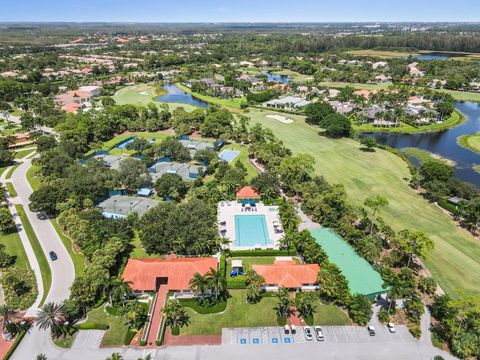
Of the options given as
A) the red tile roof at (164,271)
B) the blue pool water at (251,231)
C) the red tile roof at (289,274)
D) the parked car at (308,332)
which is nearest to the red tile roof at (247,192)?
the blue pool water at (251,231)

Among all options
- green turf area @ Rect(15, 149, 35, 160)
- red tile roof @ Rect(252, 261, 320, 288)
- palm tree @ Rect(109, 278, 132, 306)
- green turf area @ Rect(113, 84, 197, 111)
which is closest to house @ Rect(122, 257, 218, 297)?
palm tree @ Rect(109, 278, 132, 306)

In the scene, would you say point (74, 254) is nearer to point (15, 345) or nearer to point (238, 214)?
point (15, 345)

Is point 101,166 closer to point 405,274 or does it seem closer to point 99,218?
point 99,218

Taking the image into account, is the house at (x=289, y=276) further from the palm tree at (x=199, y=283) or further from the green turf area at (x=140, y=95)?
the green turf area at (x=140, y=95)

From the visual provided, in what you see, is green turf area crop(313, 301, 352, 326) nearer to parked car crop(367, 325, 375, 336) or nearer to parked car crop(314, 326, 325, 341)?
parked car crop(314, 326, 325, 341)

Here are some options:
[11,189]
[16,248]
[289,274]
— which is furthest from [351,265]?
[11,189]
